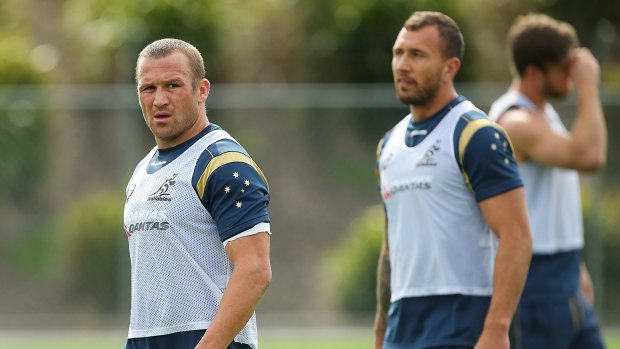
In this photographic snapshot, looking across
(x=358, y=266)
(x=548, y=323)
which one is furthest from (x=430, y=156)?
(x=358, y=266)

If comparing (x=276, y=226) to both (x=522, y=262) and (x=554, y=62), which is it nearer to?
(x=554, y=62)

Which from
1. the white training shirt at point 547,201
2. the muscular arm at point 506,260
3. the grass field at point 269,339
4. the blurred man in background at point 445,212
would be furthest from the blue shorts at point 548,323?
the grass field at point 269,339

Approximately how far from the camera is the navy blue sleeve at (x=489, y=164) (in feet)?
16.5

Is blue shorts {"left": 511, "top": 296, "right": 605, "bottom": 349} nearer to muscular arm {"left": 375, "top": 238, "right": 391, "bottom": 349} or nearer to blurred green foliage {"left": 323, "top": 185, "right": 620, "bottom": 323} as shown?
muscular arm {"left": 375, "top": 238, "right": 391, "bottom": 349}

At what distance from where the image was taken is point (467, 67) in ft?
48.4

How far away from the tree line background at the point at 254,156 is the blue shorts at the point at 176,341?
795cm

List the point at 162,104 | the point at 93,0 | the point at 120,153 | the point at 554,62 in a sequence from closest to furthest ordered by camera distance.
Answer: the point at 162,104 < the point at 554,62 < the point at 120,153 < the point at 93,0

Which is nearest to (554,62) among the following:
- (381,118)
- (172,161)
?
(172,161)

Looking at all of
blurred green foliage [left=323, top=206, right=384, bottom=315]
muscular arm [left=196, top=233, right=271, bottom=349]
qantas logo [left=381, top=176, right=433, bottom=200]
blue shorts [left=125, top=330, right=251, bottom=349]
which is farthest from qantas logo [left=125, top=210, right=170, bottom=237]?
blurred green foliage [left=323, top=206, right=384, bottom=315]

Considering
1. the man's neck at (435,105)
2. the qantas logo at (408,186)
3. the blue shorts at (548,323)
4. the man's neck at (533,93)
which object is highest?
the man's neck at (533,93)

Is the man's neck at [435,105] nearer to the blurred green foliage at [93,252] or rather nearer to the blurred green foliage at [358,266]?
the blurred green foliage at [358,266]

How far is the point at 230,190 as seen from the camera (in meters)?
4.27

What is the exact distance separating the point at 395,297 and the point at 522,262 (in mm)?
645

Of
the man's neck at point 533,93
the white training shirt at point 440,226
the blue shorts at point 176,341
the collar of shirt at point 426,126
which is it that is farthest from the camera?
the man's neck at point 533,93
